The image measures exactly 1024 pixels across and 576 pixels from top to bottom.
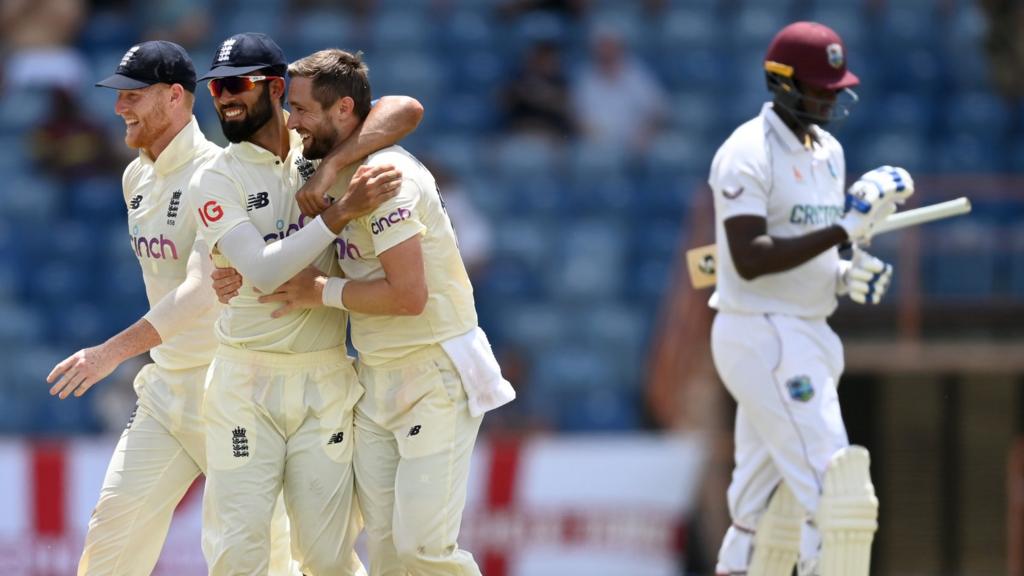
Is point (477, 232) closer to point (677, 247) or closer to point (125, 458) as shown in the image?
point (677, 247)

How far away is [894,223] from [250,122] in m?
2.26

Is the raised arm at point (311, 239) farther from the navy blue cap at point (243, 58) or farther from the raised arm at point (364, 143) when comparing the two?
the navy blue cap at point (243, 58)

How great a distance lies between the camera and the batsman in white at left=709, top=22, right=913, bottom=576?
5.55 meters

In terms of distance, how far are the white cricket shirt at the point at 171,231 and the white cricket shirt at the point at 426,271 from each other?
59cm

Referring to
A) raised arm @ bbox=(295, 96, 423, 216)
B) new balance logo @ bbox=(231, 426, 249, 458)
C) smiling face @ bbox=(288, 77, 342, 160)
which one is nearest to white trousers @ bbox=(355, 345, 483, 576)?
new balance logo @ bbox=(231, 426, 249, 458)

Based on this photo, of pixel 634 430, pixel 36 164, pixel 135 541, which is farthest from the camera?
pixel 36 164

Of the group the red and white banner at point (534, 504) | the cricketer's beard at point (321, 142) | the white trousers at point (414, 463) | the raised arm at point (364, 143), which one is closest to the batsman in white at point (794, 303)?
the white trousers at point (414, 463)

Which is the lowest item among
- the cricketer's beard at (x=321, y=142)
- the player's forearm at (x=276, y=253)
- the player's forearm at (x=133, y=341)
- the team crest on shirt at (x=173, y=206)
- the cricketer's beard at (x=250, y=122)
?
the player's forearm at (x=133, y=341)

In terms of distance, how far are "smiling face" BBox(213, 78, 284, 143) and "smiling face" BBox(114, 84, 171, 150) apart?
38 cm

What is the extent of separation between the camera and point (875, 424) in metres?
9.44

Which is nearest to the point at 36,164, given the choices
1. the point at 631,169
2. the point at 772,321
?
the point at 631,169

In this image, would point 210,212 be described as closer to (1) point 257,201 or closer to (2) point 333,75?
(1) point 257,201

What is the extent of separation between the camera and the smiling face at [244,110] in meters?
5.12

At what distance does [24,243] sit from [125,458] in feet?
20.1
